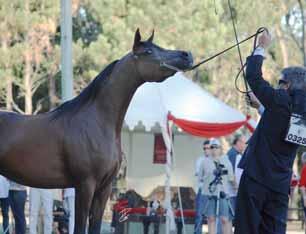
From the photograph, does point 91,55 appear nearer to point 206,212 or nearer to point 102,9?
point 102,9

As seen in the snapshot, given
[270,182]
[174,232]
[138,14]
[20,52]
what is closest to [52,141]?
[270,182]

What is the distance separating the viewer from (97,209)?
776cm

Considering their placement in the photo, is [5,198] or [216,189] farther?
[216,189]

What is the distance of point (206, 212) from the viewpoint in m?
14.4

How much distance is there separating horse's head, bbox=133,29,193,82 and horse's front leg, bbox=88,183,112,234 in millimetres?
1218

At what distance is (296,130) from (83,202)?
2251mm

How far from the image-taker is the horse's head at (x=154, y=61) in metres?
8.04

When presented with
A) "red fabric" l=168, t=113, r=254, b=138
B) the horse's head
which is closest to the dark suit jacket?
the horse's head

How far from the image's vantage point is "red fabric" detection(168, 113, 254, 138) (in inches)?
626

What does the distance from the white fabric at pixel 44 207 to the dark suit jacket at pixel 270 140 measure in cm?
699

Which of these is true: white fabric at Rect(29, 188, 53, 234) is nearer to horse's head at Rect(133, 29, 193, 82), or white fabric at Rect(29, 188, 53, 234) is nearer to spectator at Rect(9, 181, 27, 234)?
spectator at Rect(9, 181, 27, 234)

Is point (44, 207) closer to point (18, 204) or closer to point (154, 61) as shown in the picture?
point (18, 204)

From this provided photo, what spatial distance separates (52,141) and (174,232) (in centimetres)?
816

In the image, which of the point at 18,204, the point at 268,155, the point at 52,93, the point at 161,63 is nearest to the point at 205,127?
the point at 18,204
